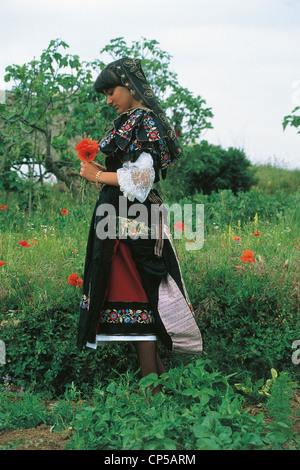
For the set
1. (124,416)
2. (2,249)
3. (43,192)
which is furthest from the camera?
(43,192)

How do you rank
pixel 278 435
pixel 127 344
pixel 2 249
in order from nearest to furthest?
pixel 278 435
pixel 127 344
pixel 2 249

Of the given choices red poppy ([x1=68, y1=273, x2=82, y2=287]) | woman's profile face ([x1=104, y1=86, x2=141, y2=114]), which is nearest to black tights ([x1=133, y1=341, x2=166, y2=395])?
red poppy ([x1=68, y1=273, x2=82, y2=287])

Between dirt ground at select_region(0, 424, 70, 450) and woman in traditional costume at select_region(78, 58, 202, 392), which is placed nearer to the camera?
dirt ground at select_region(0, 424, 70, 450)

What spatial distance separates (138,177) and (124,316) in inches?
30.7

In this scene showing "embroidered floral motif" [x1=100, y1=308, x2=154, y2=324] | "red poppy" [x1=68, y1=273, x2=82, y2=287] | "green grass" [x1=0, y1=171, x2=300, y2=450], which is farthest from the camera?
"red poppy" [x1=68, y1=273, x2=82, y2=287]

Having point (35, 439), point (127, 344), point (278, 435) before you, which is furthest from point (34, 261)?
point (278, 435)

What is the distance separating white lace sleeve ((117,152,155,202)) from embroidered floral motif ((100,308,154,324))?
24.9 inches

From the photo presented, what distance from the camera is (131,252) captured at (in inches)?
125

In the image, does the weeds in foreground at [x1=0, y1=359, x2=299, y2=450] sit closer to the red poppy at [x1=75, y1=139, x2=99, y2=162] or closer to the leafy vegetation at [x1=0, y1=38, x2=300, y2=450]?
the leafy vegetation at [x1=0, y1=38, x2=300, y2=450]

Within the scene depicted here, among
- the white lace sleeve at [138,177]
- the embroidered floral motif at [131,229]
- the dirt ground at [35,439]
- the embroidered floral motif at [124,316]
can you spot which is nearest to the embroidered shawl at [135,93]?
the white lace sleeve at [138,177]

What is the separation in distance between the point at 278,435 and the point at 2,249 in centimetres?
305

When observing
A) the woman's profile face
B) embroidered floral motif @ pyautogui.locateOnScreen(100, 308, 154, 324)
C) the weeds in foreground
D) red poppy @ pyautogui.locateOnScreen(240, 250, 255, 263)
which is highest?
the woman's profile face

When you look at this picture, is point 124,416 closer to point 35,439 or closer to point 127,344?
point 35,439

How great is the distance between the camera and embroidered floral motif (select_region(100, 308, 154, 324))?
314 cm
